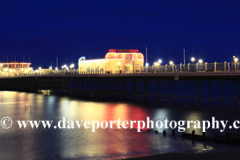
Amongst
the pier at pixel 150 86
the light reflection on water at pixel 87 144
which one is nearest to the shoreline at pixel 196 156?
the light reflection on water at pixel 87 144

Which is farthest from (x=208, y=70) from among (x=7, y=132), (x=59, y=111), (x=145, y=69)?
(x=7, y=132)

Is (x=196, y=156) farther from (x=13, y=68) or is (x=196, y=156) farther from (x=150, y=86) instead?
(x=13, y=68)

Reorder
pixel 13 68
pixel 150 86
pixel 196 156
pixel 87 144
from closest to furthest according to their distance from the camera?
pixel 196 156 → pixel 87 144 → pixel 150 86 → pixel 13 68

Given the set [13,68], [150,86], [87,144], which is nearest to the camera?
[87,144]

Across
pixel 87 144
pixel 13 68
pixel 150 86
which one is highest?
pixel 13 68

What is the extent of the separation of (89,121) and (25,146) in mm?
10983

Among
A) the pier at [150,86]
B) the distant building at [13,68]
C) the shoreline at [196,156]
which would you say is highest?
the distant building at [13,68]

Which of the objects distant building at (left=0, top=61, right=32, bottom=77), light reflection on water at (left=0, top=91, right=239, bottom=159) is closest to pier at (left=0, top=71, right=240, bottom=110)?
distant building at (left=0, top=61, right=32, bottom=77)

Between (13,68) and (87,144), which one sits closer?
(87,144)

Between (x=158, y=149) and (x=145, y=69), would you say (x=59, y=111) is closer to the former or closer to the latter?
(x=145, y=69)

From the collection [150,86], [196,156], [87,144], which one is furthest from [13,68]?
[196,156]

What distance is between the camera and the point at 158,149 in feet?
63.6

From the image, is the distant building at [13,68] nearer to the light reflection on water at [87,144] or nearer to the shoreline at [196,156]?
the light reflection on water at [87,144]

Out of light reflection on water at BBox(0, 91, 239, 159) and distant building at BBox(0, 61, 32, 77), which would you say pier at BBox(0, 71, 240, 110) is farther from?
light reflection on water at BBox(0, 91, 239, 159)
